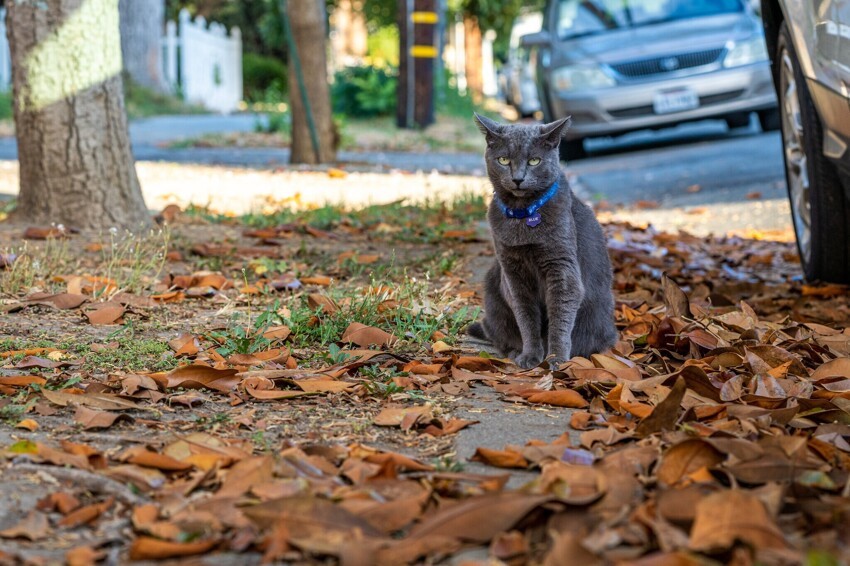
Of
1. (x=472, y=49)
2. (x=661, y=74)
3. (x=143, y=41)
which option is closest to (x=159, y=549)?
(x=661, y=74)

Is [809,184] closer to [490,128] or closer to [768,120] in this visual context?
[490,128]

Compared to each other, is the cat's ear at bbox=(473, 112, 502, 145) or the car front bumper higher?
the car front bumper

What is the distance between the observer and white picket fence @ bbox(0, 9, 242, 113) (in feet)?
93.6

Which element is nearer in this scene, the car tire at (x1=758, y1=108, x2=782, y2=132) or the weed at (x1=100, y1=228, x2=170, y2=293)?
the weed at (x1=100, y1=228, x2=170, y2=293)

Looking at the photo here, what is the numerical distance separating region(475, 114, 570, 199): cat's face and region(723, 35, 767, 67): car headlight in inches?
323

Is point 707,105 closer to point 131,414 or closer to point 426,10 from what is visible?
point 426,10

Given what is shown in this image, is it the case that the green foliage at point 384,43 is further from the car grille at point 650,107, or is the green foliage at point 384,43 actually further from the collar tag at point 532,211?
the collar tag at point 532,211

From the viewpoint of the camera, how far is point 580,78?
11703 mm

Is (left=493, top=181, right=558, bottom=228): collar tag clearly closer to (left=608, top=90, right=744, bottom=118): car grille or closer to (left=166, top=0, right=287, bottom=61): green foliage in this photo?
(left=608, top=90, right=744, bottom=118): car grille

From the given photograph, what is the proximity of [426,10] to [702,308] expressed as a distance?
14.1 meters

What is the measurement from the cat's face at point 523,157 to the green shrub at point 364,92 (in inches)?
664

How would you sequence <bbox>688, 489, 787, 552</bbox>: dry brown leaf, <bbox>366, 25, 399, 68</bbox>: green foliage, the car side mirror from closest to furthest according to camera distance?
<bbox>688, 489, 787, 552</bbox>: dry brown leaf, the car side mirror, <bbox>366, 25, 399, 68</bbox>: green foliage

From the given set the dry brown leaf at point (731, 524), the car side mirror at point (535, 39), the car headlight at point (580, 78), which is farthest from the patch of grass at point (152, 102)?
the dry brown leaf at point (731, 524)

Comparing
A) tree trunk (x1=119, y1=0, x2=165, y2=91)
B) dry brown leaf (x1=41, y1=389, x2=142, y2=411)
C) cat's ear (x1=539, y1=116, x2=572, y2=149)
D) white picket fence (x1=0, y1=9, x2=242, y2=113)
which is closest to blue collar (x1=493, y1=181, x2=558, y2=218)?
cat's ear (x1=539, y1=116, x2=572, y2=149)
